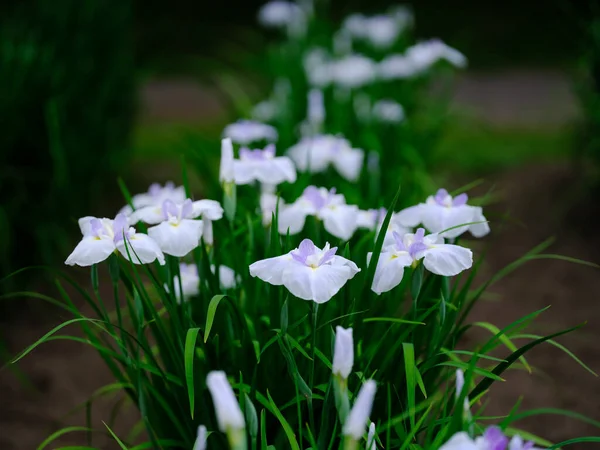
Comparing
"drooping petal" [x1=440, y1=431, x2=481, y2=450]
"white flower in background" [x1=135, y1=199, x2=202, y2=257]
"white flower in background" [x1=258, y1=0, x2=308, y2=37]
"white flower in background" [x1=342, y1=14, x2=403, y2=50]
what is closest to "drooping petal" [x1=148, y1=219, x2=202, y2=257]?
"white flower in background" [x1=135, y1=199, x2=202, y2=257]

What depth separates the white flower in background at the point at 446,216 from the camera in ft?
4.65

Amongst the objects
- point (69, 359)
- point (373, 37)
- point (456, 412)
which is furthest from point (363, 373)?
point (373, 37)

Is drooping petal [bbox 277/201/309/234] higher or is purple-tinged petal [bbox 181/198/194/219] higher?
purple-tinged petal [bbox 181/198/194/219]

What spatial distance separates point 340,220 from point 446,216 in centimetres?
23

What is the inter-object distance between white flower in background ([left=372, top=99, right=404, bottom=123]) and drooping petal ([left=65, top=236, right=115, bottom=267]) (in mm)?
1829

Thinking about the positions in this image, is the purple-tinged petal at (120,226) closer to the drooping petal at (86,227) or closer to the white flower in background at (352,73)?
the drooping petal at (86,227)

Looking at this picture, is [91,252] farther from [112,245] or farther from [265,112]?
[265,112]

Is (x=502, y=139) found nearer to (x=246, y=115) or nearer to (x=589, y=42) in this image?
(x=589, y=42)

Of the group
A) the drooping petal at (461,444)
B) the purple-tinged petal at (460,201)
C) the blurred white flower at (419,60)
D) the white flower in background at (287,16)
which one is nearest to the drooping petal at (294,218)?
the purple-tinged petal at (460,201)

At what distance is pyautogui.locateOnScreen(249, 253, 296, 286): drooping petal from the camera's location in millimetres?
1192

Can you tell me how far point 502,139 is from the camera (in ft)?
15.0

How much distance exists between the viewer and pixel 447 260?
1226 millimetres

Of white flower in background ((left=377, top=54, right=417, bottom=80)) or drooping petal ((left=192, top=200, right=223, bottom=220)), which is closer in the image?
drooping petal ((left=192, top=200, right=223, bottom=220))

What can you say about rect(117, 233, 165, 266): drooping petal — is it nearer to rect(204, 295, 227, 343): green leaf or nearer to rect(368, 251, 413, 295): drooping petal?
rect(204, 295, 227, 343): green leaf
